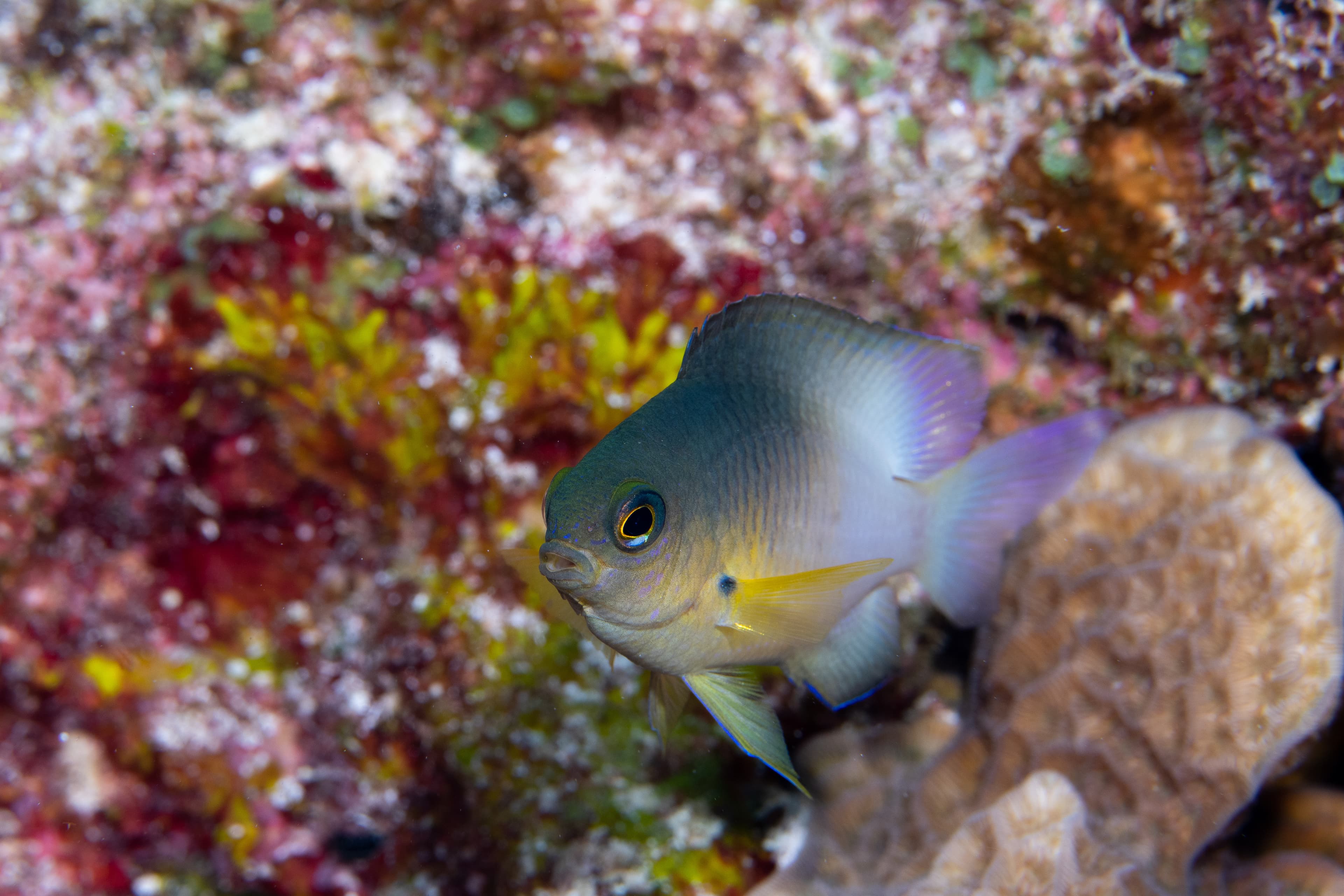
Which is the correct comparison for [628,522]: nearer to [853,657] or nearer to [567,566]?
[567,566]

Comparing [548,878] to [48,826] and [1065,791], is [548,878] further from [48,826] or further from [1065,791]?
[48,826]

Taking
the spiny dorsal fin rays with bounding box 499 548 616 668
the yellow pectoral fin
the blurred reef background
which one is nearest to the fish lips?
the spiny dorsal fin rays with bounding box 499 548 616 668

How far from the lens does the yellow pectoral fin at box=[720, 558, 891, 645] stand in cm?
162

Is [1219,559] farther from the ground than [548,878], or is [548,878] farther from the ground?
[1219,559]

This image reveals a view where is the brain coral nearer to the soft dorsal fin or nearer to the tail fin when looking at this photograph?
the tail fin

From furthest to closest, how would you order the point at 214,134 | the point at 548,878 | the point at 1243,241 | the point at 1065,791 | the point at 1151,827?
the point at 214,134, the point at 548,878, the point at 1243,241, the point at 1151,827, the point at 1065,791

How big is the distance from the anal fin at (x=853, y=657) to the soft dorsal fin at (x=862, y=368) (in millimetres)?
386

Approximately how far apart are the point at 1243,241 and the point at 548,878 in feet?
11.4

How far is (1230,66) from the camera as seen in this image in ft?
9.01

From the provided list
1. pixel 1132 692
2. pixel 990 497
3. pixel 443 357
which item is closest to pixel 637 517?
pixel 990 497

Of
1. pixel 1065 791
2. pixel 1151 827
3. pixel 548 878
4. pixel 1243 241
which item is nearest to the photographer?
pixel 1065 791

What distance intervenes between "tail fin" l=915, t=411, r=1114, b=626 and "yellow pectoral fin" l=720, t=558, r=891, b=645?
514 millimetres

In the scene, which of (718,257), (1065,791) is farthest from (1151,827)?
(718,257)

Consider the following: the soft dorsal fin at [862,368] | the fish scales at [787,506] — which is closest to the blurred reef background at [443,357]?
the fish scales at [787,506]
